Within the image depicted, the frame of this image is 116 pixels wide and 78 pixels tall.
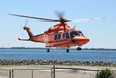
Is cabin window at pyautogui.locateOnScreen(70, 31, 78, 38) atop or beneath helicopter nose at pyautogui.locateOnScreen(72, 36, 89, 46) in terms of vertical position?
atop

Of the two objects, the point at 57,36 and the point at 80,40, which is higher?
the point at 57,36

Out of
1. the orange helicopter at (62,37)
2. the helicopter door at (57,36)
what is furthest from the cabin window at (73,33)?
the helicopter door at (57,36)

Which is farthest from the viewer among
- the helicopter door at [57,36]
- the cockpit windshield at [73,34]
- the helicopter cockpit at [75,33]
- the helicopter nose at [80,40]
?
the helicopter door at [57,36]

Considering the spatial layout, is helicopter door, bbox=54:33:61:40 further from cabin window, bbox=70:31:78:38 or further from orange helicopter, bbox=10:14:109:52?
cabin window, bbox=70:31:78:38

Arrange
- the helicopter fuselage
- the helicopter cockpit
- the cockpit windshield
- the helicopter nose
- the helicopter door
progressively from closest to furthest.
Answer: the helicopter nose < the helicopter fuselage < the helicopter cockpit < the cockpit windshield < the helicopter door

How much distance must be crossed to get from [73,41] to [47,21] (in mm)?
4465

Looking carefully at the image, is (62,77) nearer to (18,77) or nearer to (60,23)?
(18,77)

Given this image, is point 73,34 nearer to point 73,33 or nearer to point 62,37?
point 73,33

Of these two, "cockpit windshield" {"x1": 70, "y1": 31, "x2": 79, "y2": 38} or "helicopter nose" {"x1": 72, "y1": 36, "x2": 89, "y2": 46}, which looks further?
"cockpit windshield" {"x1": 70, "y1": 31, "x2": 79, "y2": 38}

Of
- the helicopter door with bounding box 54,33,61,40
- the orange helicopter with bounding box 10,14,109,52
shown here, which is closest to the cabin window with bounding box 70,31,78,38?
the orange helicopter with bounding box 10,14,109,52

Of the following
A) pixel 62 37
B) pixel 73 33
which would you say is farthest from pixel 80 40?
pixel 62 37

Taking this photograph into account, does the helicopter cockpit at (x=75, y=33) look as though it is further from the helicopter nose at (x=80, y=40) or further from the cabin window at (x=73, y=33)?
the helicopter nose at (x=80, y=40)

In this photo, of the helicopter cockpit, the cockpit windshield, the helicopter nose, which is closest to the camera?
the helicopter nose

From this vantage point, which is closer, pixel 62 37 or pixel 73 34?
A: pixel 73 34
